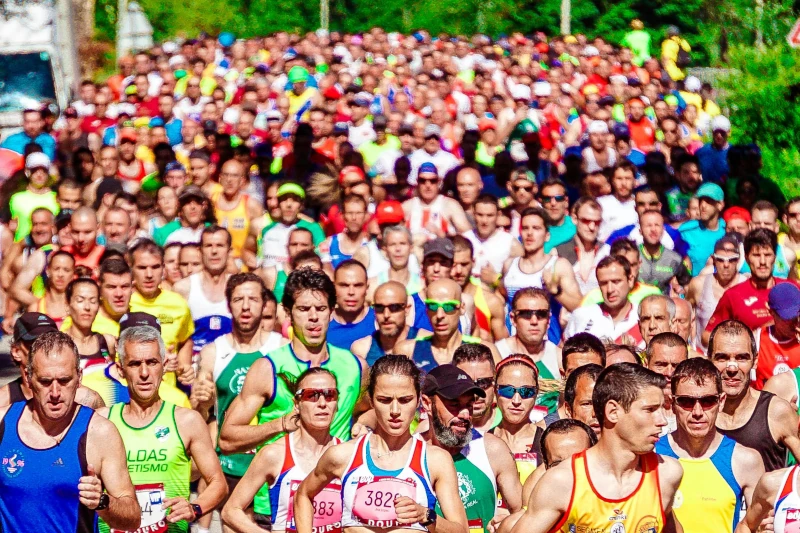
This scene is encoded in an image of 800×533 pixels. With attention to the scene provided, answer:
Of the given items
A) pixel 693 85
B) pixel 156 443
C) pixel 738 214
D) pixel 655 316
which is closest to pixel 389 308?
pixel 655 316

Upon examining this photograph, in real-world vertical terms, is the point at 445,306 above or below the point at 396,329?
above

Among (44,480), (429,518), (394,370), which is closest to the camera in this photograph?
(429,518)

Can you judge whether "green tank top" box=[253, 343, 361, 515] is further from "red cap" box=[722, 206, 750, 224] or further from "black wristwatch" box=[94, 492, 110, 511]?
"red cap" box=[722, 206, 750, 224]

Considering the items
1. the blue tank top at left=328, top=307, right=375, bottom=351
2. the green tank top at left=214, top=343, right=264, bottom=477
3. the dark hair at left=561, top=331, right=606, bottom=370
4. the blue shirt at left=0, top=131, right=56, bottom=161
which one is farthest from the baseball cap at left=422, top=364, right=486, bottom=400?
the blue shirt at left=0, top=131, right=56, bottom=161

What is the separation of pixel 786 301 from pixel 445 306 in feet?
6.50

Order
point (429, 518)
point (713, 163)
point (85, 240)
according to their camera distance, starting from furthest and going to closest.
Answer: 1. point (713, 163)
2. point (85, 240)
3. point (429, 518)

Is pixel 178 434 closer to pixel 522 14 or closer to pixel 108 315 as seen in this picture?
pixel 108 315

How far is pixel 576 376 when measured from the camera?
744 centimetres

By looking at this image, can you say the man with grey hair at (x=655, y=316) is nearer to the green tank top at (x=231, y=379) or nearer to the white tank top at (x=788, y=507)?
the green tank top at (x=231, y=379)

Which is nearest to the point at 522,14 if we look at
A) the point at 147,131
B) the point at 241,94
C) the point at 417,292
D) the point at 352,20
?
the point at 352,20

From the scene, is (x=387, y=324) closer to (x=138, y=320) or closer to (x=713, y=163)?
(x=138, y=320)

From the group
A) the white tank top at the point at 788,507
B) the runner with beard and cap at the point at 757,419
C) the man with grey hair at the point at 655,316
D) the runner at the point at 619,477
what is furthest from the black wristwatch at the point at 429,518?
the man with grey hair at the point at 655,316

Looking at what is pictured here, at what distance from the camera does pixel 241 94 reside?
2297cm

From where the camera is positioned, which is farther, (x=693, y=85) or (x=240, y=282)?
Result: (x=693, y=85)
